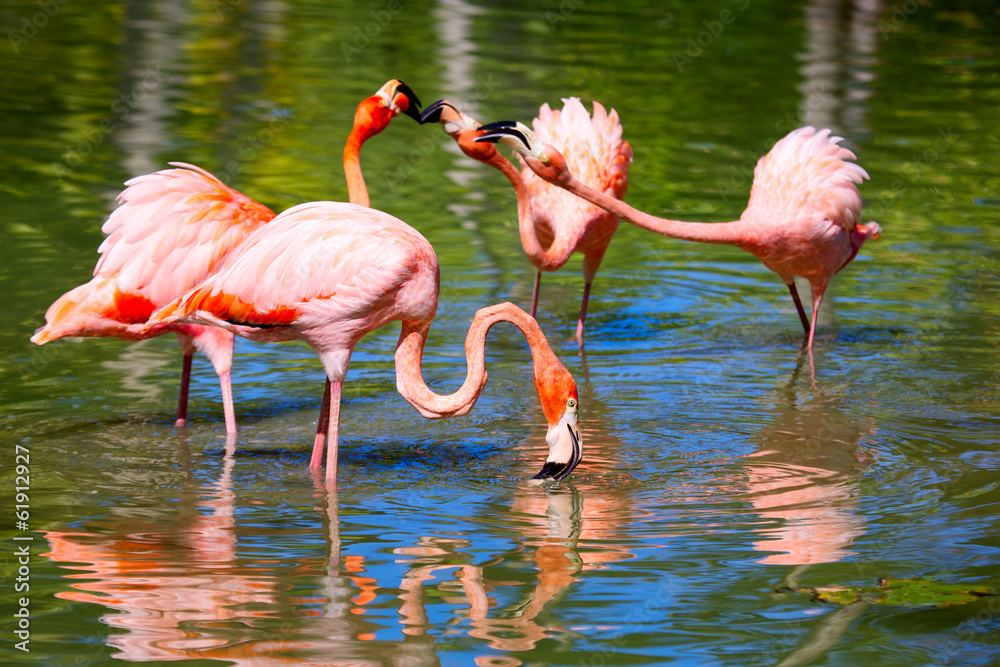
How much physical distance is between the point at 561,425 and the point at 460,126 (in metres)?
1.79

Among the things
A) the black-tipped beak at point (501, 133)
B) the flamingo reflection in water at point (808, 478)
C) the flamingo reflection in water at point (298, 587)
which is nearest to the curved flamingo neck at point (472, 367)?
the flamingo reflection in water at point (298, 587)

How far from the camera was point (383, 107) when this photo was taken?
5.82 metres

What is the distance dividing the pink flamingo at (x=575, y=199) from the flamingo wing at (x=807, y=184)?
93cm

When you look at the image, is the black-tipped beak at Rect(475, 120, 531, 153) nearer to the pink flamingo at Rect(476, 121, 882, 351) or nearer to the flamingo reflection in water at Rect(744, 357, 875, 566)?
the pink flamingo at Rect(476, 121, 882, 351)

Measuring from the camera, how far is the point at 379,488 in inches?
197

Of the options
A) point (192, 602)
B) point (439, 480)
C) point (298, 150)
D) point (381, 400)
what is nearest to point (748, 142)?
point (298, 150)

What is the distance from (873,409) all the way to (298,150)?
7.13 m

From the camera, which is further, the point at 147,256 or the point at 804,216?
the point at 804,216

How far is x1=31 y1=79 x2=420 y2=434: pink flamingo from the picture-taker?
5.44m

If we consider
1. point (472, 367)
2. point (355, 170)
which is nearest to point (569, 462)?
point (472, 367)

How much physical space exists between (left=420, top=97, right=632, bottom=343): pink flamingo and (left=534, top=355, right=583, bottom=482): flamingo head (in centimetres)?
208

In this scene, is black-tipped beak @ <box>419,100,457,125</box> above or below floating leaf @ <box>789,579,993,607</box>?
above

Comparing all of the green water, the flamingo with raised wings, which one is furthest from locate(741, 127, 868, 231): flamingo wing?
the flamingo with raised wings

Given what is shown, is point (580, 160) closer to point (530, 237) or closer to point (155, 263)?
point (530, 237)
